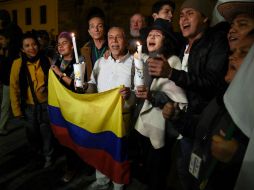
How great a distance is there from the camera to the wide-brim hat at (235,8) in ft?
6.13

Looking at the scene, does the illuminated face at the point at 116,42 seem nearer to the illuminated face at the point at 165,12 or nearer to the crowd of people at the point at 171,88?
the crowd of people at the point at 171,88

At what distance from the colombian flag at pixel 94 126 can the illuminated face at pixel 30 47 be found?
21.7 inches

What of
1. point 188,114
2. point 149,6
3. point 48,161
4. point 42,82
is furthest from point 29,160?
point 149,6

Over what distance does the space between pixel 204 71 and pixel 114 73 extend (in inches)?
45.6

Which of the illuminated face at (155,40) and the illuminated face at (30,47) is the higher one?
the illuminated face at (155,40)

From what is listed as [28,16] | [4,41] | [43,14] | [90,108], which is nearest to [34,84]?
[90,108]

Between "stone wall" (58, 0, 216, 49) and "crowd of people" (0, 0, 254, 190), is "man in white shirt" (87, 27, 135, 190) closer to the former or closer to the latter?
"crowd of people" (0, 0, 254, 190)

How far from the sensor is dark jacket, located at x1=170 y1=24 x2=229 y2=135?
2.24 meters

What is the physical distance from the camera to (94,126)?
318 centimetres

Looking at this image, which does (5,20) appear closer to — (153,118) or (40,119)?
(40,119)

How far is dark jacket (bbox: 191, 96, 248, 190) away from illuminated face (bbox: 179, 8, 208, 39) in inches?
41.0

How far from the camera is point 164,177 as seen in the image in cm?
292

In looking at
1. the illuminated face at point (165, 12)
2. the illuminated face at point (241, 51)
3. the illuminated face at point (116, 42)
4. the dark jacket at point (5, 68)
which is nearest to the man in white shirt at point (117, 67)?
the illuminated face at point (116, 42)

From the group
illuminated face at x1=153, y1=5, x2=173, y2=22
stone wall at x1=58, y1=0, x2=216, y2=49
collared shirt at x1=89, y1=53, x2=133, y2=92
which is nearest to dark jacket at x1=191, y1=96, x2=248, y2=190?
collared shirt at x1=89, y1=53, x2=133, y2=92
